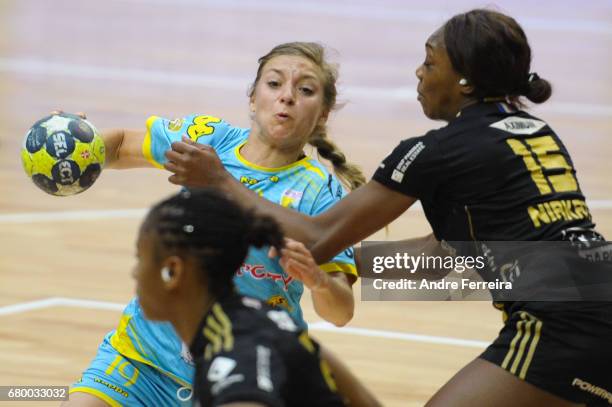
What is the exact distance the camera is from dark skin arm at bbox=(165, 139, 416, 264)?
12.5 ft

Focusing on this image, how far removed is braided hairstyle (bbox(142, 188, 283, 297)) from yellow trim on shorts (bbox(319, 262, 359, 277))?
4.21ft

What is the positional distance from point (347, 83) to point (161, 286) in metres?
11.7

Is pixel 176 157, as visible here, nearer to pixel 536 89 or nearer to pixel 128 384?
pixel 128 384

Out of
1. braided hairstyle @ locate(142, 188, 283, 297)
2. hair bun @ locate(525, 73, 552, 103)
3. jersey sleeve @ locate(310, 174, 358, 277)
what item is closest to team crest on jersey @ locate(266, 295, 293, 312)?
jersey sleeve @ locate(310, 174, 358, 277)

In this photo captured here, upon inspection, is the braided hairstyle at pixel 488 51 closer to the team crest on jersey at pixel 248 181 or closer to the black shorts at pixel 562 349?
the black shorts at pixel 562 349

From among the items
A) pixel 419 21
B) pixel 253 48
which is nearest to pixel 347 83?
pixel 253 48

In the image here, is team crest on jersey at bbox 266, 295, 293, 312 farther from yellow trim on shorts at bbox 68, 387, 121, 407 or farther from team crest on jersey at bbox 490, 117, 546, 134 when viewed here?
team crest on jersey at bbox 490, 117, 546, 134

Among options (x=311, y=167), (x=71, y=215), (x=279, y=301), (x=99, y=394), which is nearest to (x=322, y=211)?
(x=311, y=167)

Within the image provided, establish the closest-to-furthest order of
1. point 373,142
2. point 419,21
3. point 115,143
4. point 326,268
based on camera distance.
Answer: point 326,268 < point 115,143 < point 373,142 < point 419,21

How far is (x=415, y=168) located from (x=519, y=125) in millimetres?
381

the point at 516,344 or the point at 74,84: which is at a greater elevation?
the point at 74,84

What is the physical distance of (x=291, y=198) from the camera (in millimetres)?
4234

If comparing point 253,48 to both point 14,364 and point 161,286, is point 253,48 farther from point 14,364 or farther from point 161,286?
point 161,286

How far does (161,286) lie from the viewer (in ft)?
9.32
